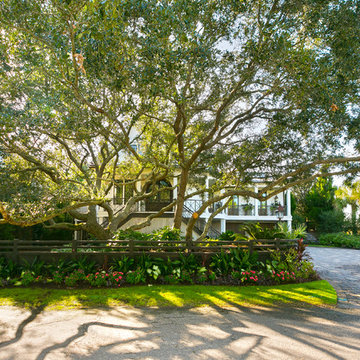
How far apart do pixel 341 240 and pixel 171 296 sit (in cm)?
2196

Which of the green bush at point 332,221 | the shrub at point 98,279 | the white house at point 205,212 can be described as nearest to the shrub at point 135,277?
the shrub at point 98,279

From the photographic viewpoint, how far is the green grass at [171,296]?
761 centimetres

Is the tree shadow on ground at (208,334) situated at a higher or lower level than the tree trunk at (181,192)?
lower

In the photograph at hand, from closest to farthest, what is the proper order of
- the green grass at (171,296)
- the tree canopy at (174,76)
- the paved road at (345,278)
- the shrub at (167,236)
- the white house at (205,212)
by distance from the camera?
the tree canopy at (174,76) < the green grass at (171,296) < the paved road at (345,278) < the shrub at (167,236) < the white house at (205,212)

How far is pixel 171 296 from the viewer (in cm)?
816

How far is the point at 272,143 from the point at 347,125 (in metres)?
2.65

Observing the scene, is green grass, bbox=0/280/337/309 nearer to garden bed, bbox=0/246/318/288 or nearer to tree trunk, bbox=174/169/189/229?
garden bed, bbox=0/246/318/288

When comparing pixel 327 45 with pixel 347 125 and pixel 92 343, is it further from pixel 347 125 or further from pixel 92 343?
pixel 92 343

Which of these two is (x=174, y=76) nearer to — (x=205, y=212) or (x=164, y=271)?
(x=164, y=271)

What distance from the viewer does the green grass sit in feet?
25.0

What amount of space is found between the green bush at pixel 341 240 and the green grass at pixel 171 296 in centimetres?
1790

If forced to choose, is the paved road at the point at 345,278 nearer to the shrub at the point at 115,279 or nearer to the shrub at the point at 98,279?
the shrub at the point at 115,279

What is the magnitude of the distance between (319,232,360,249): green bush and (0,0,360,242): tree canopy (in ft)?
52.8

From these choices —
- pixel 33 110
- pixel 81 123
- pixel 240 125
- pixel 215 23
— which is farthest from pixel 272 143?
pixel 33 110
